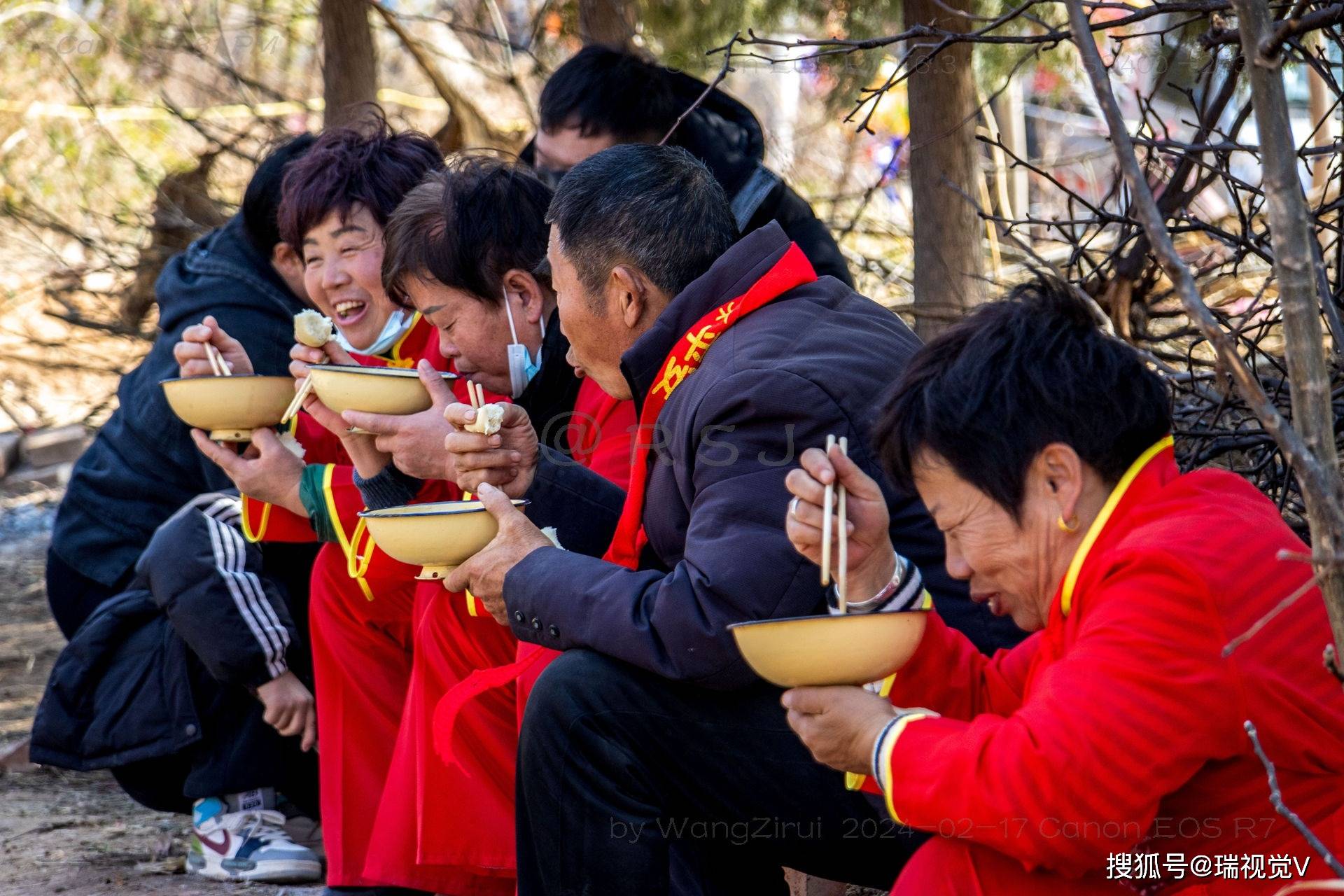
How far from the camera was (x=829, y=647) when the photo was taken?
173 centimetres

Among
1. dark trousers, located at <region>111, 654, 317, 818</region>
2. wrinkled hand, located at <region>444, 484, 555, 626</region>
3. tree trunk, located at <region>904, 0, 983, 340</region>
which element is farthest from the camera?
tree trunk, located at <region>904, 0, 983, 340</region>

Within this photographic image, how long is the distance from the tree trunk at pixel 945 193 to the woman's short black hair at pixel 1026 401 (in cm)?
237

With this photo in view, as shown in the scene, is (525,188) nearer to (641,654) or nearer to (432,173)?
(432,173)

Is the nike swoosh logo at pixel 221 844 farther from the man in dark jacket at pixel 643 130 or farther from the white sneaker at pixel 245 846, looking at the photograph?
the man in dark jacket at pixel 643 130

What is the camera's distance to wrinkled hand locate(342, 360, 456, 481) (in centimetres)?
272

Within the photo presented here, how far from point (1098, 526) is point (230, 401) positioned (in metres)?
1.98

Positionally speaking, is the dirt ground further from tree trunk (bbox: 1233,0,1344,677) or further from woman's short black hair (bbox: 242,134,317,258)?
tree trunk (bbox: 1233,0,1344,677)

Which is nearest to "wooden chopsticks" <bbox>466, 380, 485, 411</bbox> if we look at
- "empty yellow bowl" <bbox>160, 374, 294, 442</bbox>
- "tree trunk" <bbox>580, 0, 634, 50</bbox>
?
"empty yellow bowl" <bbox>160, 374, 294, 442</bbox>

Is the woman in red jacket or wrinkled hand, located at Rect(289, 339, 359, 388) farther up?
wrinkled hand, located at Rect(289, 339, 359, 388)

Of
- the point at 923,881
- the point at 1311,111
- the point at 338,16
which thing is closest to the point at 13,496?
the point at 338,16

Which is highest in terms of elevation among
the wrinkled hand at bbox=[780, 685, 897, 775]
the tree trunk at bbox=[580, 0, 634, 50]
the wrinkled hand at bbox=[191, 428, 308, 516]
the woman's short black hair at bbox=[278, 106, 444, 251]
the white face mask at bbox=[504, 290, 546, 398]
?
the tree trunk at bbox=[580, 0, 634, 50]

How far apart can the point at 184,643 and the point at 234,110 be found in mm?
4713

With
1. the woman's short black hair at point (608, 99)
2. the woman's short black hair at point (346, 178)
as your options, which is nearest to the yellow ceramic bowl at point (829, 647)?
the woman's short black hair at point (346, 178)

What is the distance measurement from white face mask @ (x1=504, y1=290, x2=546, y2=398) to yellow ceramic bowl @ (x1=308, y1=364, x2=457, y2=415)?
0.23 metres
